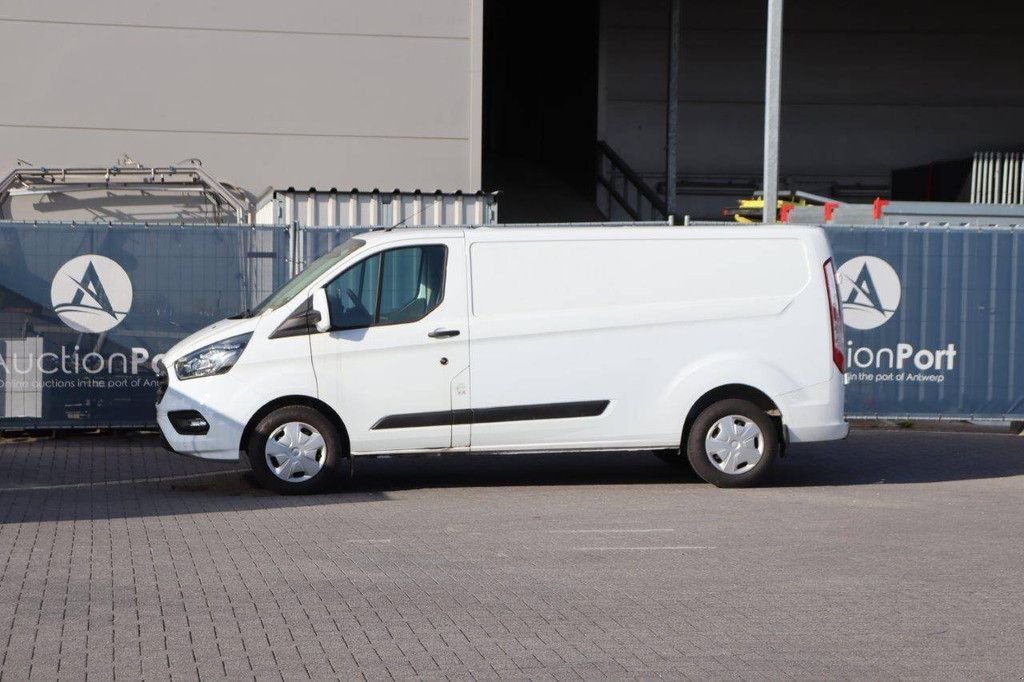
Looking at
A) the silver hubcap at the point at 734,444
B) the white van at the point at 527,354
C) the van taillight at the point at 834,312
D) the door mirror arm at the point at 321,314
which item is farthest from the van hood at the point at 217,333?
the van taillight at the point at 834,312

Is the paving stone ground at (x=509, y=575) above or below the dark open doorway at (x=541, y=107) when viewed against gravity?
below

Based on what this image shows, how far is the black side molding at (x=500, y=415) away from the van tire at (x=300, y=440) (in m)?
0.38

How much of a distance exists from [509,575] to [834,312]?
4813 millimetres

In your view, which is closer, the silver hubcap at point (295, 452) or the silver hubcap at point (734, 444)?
the silver hubcap at point (295, 452)

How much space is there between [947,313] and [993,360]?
2.29 feet

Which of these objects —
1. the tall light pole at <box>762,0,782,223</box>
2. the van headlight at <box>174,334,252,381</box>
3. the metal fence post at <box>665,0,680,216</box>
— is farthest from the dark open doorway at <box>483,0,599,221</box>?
the van headlight at <box>174,334,252,381</box>

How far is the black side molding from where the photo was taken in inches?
431

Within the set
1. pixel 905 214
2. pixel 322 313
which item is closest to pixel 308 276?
pixel 322 313

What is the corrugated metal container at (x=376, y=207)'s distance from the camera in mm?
16453

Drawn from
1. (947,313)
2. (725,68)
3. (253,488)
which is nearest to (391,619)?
(253,488)

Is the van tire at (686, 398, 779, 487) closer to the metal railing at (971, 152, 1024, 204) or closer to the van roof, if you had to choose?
the van roof

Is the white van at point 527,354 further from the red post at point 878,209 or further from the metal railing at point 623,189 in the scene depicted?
the metal railing at point 623,189

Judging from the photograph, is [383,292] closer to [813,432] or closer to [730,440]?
[730,440]

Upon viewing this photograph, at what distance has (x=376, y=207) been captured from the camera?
54.5ft
